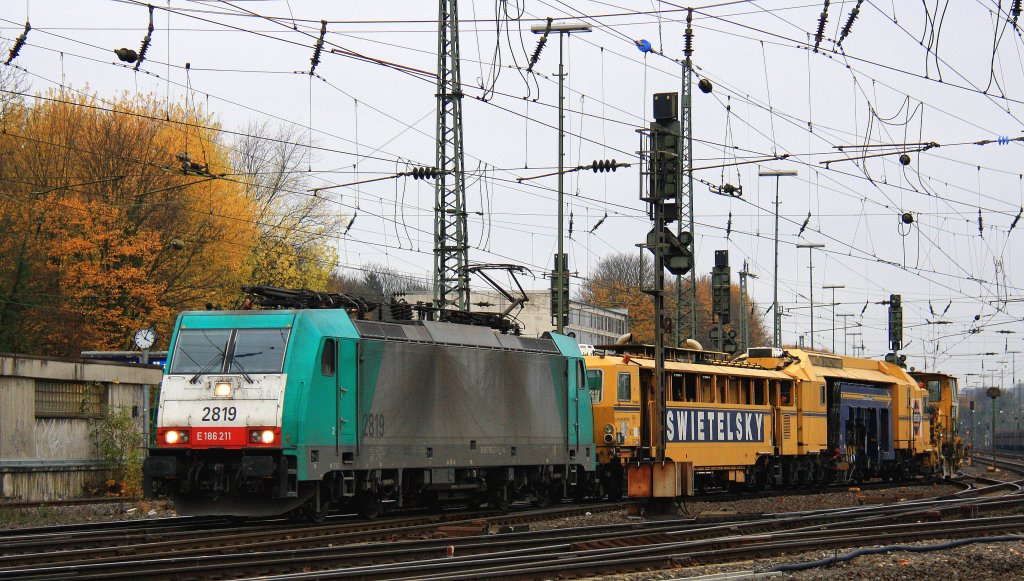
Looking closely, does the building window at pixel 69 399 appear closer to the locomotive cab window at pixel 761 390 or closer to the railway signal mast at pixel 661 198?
the railway signal mast at pixel 661 198

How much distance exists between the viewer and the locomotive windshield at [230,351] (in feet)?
64.6

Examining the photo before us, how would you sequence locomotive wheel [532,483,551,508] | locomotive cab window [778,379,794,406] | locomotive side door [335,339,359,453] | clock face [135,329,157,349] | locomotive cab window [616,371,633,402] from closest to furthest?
locomotive side door [335,339,359,453], locomotive wheel [532,483,551,508], locomotive cab window [616,371,633,402], clock face [135,329,157,349], locomotive cab window [778,379,794,406]

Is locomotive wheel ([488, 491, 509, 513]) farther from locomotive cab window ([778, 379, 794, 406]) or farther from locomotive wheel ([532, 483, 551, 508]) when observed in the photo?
locomotive cab window ([778, 379, 794, 406])

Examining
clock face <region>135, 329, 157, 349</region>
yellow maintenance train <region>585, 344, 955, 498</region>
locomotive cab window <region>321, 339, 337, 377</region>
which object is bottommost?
yellow maintenance train <region>585, 344, 955, 498</region>

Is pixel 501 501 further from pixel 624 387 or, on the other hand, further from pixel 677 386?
pixel 677 386

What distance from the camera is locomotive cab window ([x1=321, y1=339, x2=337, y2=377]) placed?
20.0 meters

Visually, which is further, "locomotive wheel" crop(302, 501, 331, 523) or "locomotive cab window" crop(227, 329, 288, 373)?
"locomotive wheel" crop(302, 501, 331, 523)

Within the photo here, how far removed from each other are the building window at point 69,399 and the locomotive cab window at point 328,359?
11067 mm

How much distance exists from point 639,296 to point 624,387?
78978mm

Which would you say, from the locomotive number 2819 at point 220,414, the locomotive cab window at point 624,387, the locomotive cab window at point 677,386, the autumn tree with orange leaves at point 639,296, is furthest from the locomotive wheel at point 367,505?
the autumn tree with orange leaves at point 639,296

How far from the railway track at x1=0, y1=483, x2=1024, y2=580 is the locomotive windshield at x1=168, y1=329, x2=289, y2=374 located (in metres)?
2.69

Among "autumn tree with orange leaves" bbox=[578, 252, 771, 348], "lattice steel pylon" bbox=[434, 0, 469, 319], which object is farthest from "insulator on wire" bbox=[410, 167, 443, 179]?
"autumn tree with orange leaves" bbox=[578, 252, 771, 348]

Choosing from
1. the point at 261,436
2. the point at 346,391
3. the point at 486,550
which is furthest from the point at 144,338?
the point at 486,550

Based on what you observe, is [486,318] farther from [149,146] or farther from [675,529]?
[149,146]
